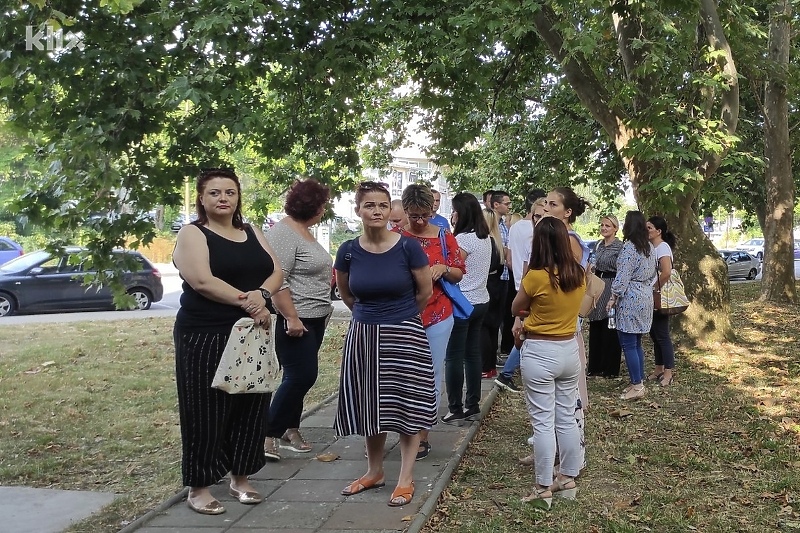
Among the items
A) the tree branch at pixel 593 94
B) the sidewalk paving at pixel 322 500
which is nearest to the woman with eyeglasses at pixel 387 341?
the sidewalk paving at pixel 322 500

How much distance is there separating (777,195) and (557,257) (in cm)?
1454

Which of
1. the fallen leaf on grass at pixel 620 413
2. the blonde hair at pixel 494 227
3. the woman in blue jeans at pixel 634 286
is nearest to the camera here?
the fallen leaf on grass at pixel 620 413

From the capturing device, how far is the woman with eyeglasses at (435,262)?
543cm

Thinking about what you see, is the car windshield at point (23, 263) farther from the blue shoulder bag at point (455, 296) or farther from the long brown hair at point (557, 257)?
the long brown hair at point (557, 257)

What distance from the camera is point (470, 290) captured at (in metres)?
6.57

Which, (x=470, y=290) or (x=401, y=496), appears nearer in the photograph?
(x=401, y=496)

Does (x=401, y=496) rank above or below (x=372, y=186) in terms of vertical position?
A: below

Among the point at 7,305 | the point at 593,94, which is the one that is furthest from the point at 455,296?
the point at 7,305

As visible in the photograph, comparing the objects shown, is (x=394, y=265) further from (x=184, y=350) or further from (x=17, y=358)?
(x=17, y=358)

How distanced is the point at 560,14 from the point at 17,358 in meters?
8.55

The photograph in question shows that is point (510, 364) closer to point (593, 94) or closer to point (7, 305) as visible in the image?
point (593, 94)

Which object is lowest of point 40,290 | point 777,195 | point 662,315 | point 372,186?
point 40,290

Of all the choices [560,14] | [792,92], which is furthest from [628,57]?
[792,92]

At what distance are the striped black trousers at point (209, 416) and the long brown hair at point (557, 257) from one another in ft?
5.92
